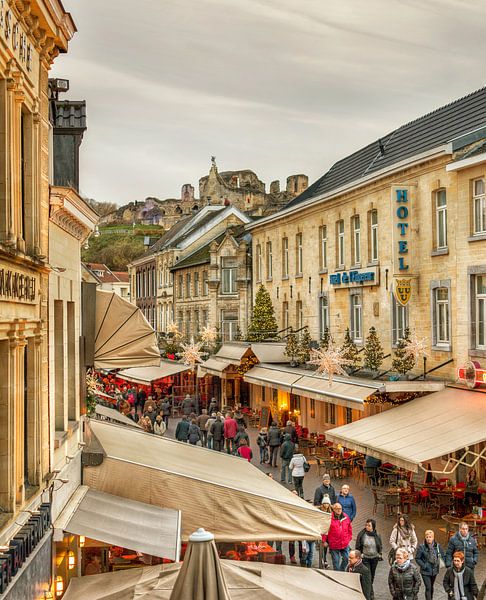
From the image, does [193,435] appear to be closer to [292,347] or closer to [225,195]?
[292,347]

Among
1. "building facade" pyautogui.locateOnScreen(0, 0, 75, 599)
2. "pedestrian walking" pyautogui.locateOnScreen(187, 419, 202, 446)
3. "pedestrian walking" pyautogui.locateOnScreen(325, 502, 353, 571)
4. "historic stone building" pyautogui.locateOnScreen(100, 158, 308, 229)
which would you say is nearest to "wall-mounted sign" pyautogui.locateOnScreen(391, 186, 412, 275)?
"pedestrian walking" pyautogui.locateOnScreen(187, 419, 202, 446)

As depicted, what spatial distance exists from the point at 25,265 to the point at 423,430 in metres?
11.9

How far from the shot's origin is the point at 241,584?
9.38 m

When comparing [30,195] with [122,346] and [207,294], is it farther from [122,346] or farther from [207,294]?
[207,294]

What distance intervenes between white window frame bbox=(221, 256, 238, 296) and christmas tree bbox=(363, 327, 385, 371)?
21851 mm

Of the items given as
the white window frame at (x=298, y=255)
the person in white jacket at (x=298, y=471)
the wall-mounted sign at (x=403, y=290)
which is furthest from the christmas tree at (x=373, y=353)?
the white window frame at (x=298, y=255)

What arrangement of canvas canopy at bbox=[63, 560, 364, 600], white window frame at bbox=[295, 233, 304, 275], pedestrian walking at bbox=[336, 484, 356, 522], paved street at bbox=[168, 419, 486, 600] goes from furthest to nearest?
white window frame at bbox=[295, 233, 304, 275] → pedestrian walking at bbox=[336, 484, 356, 522] → paved street at bbox=[168, 419, 486, 600] → canvas canopy at bbox=[63, 560, 364, 600]

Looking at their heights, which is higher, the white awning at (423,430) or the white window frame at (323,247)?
the white window frame at (323,247)

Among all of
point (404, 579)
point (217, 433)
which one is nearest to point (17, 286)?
point (404, 579)

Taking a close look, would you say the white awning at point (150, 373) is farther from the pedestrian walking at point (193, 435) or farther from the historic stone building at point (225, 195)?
the historic stone building at point (225, 195)

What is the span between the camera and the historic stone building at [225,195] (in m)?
90.9

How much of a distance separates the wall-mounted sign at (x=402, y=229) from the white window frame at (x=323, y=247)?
815 cm

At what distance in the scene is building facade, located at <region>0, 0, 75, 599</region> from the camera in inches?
352

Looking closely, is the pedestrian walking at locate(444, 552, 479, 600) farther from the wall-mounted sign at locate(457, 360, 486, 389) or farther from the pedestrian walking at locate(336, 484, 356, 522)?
the wall-mounted sign at locate(457, 360, 486, 389)
